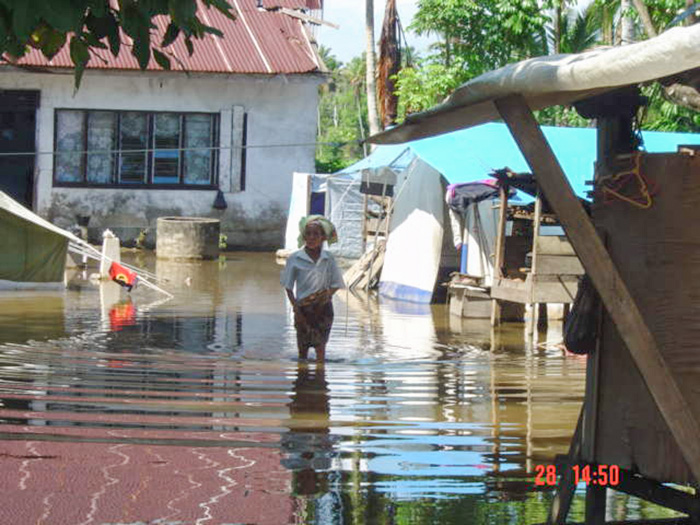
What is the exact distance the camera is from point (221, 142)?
2722 cm

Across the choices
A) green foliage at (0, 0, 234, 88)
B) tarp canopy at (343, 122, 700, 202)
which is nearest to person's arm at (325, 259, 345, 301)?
green foliage at (0, 0, 234, 88)

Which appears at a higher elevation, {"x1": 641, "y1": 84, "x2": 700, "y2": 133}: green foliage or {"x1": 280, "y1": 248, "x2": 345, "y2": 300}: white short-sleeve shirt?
{"x1": 641, "y1": 84, "x2": 700, "y2": 133}: green foliage

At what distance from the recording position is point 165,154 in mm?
27375

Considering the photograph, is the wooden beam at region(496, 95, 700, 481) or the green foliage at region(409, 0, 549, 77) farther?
the green foliage at region(409, 0, 549, 77)

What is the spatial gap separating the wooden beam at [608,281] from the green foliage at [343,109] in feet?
167

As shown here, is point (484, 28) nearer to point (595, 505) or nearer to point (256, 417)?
point (256, 417)

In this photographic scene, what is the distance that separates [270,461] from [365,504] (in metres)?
1.03

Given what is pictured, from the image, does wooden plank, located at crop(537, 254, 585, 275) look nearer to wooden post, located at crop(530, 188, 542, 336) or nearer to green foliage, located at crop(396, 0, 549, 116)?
wooden post, located at crop(530, 188, 542, 336)

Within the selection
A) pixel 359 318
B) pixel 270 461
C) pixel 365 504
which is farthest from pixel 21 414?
pixel 359 318

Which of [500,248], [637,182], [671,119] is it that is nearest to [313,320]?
[500,248]

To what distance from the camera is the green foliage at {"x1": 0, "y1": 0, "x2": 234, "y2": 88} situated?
4.30 m

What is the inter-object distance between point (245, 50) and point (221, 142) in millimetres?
2271

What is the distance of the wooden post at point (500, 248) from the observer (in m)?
15.1

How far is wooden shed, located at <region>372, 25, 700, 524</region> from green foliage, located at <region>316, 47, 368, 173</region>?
50.8 metres
